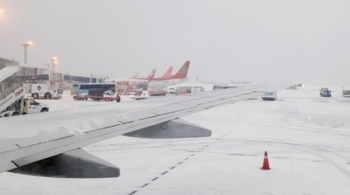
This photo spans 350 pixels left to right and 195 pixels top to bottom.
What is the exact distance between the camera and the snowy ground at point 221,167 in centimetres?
627

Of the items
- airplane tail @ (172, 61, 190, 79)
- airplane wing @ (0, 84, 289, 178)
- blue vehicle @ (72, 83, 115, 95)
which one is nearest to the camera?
airplane wing @ (0, 84, 289, 178)

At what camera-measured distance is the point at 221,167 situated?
7934 millimetres

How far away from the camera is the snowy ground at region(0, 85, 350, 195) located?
6266 mm

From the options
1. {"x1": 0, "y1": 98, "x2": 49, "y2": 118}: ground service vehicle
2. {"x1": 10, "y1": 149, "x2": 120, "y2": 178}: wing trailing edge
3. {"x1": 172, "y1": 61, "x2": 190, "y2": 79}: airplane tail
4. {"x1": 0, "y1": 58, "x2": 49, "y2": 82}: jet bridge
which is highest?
{"x1": 172, "y1": 61, "x2": 190, "y2": 79}: airplane tail

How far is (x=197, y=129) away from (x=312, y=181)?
12.0ft

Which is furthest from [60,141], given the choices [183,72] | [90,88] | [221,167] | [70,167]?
[183,72]

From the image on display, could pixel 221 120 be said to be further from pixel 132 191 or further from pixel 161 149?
pixel 132 191

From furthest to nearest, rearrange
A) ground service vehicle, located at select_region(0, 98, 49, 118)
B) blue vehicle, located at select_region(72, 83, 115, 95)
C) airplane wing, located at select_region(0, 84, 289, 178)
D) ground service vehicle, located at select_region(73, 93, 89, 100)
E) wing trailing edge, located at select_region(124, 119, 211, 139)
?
blue vehicle, located at select_region(72, 83, 115, 95)
ground service vehicle, located at select_region(73, 93, 89, 100)
ground service vehicle, located at select_region(0, 98, 49, 118)
wing trailing edge, located at select_region(124, 119, 211, 139)
airplane wing, located at select_region(0, 84, 289, 178)

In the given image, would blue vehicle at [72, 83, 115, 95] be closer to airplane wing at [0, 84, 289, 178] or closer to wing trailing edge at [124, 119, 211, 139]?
wing trailing edge at [124, 119, 211, 139]

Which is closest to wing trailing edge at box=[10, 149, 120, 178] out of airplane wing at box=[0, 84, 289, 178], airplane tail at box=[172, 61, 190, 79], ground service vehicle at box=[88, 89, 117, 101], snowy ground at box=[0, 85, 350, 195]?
airplane wing at box=[0, 84, 289, 178]

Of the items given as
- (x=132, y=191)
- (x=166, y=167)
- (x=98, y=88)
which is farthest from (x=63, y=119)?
(x=98, y=88)

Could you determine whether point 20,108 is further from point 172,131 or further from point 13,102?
point 172,131

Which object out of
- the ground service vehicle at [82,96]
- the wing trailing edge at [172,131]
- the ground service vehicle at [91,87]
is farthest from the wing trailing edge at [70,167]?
the ground service vehicle at [91,87]

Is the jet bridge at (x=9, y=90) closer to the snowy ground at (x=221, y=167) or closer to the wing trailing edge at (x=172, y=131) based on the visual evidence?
the snowy ground at (x=221, y=167)
